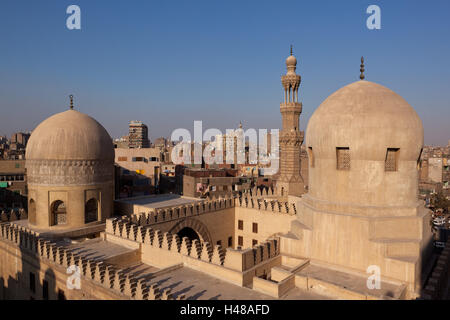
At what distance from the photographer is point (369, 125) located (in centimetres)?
1286

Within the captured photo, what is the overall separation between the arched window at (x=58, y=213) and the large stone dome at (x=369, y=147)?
14.7 metres

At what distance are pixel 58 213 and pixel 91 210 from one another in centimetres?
178

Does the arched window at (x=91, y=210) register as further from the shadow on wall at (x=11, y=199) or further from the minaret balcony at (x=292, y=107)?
the shadow on wall at (x=11, y=199)

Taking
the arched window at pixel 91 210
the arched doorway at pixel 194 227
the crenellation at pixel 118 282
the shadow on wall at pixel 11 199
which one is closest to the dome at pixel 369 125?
the crenellation at pixel 118 282

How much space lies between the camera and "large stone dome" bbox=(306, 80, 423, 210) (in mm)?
12906

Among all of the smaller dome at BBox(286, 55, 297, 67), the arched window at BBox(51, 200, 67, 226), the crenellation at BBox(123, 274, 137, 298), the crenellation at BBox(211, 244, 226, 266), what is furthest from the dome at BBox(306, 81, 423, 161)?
the smaller dome at BBox(286, 55, 297, 67)

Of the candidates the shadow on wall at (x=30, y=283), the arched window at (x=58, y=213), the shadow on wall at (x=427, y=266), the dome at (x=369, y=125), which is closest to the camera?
the shadow on wall at (x=427, y=266)

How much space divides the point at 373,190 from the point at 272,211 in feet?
32.5

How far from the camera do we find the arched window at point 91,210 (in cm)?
1932

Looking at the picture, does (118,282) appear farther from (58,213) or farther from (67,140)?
(67,140)

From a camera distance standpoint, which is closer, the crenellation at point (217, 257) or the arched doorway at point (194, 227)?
the crenellation at point (217, 257)

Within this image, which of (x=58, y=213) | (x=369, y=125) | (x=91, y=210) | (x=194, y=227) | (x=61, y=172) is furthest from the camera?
(x=194, y=227)

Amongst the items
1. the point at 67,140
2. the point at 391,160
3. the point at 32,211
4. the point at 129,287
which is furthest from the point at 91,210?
the point at 391,160
